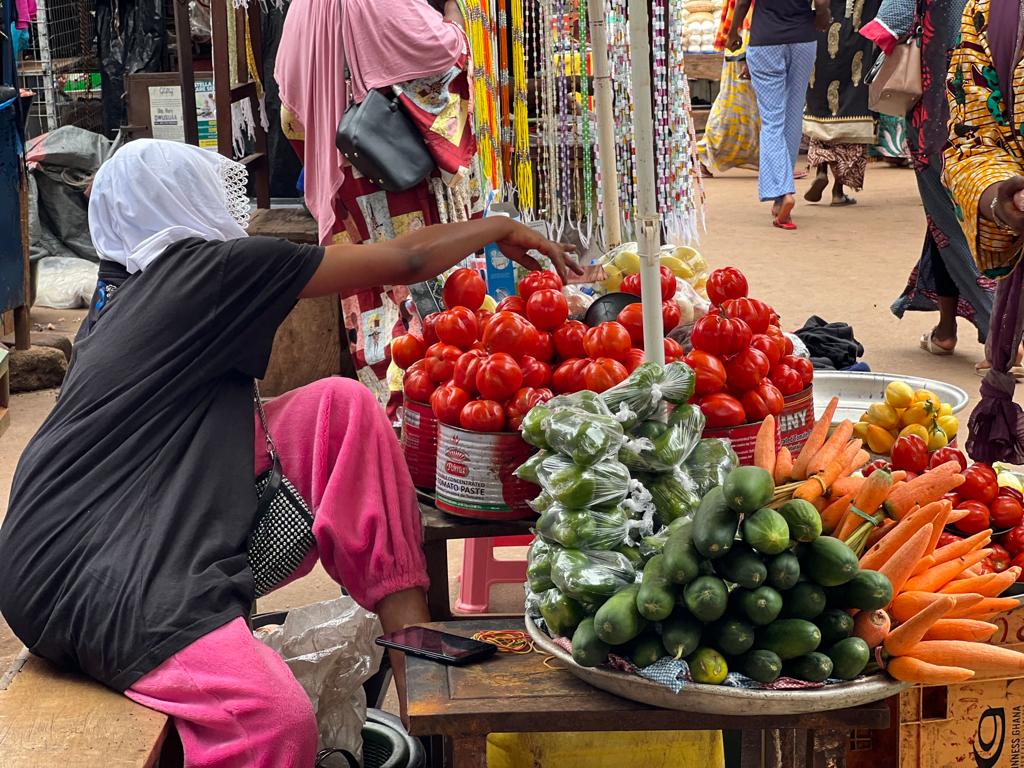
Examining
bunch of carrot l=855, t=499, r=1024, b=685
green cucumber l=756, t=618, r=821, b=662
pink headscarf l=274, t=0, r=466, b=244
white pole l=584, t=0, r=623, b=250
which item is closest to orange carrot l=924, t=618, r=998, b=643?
bunch of carrot l=855, t=499, r=1024, b=685

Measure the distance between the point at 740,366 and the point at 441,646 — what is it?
0.78m

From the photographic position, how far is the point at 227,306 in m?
2.45

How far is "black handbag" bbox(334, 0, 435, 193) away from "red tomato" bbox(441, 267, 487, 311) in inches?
70.9

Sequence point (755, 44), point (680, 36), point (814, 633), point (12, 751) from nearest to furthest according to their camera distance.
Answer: point (814, 633) → point (12, 751) → point (680, 36) → point (755, 44)

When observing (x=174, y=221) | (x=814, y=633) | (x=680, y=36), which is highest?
(x=680, y=36)

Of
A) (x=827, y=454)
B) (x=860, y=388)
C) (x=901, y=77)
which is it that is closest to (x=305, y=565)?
(x=827, y=454)

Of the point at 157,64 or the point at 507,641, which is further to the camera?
the point at 157,64

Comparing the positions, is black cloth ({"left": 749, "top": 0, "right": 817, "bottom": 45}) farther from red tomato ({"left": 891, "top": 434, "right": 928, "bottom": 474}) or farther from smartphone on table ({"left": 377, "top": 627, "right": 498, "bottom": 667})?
smartphone on table ({"left": 377, "top": 627, "right": 498, "bottom": 667})

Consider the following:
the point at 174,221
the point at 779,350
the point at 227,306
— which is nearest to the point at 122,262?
the point at 174,221

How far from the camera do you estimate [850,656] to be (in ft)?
5.89

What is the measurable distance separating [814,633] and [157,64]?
374 inches

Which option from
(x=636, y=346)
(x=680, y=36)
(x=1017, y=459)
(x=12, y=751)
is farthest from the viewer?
(x=680, y=36)

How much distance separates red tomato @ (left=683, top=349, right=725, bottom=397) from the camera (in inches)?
91.8

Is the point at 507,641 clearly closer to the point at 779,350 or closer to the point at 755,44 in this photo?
the point at 779,350
